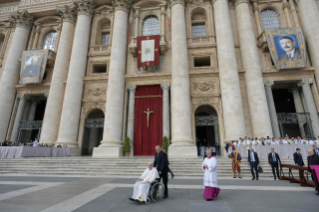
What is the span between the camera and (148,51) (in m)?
17.8

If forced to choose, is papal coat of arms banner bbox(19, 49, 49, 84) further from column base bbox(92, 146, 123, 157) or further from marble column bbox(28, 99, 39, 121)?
column base bbox(92, 146, 123, 157)

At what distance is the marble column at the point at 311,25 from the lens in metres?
16.4

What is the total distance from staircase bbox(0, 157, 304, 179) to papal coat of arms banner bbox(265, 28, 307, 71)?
387 inches

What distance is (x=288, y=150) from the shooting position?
1157 centimetres

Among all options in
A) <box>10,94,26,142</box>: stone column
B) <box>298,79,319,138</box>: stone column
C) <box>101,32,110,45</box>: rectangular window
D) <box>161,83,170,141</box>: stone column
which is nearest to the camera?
<box>298,79,319,138</box>: stone column

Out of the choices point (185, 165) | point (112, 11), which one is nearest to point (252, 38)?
point (185, 165)

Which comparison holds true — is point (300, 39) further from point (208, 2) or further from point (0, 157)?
point (0, 157)

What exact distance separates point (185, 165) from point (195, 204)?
6286 mm

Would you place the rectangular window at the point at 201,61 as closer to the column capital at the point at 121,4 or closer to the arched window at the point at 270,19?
the arched window at the point at 270,19

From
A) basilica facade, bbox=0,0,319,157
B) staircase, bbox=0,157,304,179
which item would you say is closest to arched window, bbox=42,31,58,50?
basilica facade, bbox=0,0,319,157

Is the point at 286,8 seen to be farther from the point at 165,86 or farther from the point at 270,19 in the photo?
the point at 165,86

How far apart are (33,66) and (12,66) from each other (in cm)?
300

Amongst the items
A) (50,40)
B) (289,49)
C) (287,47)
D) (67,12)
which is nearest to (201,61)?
(287,47)

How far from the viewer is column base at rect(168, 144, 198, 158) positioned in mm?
13898
